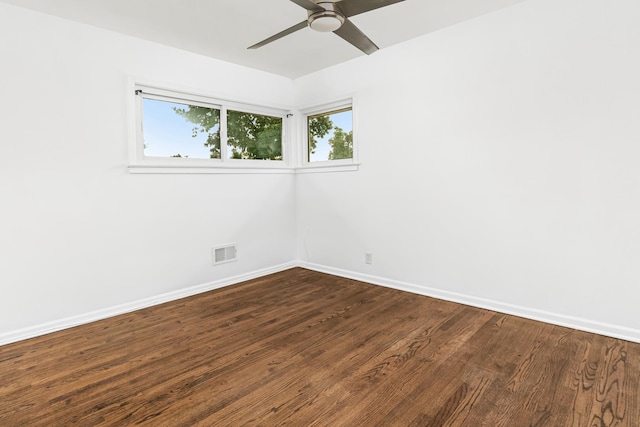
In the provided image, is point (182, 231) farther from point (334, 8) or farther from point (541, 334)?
point (541, 334)

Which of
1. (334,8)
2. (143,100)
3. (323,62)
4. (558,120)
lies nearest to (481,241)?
(558,120)

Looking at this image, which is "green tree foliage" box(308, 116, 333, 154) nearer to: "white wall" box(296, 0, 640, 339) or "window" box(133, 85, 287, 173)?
"window" box(133, 85, 287, 173)

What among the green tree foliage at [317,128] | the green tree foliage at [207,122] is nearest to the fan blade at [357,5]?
the green tree foliage at [207,122]

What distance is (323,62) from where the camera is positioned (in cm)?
383

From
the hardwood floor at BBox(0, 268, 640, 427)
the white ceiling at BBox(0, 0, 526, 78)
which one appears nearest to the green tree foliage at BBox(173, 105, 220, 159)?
the white ceiling at BBox(0, 0, 526, 78)

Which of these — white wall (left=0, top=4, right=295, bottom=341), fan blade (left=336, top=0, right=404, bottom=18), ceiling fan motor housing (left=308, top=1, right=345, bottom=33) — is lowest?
white wall (left=0, top=4, right=295, bottom=341)

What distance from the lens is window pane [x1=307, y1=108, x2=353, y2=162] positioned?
13.2ft

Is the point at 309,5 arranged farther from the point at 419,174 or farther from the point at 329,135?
the point at 329,135

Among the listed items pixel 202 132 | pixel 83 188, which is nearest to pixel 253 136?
pixel 202 132

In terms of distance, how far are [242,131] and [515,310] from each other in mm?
3293

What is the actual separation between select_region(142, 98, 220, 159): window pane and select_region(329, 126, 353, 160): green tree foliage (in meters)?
1.35

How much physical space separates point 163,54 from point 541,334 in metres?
3.91

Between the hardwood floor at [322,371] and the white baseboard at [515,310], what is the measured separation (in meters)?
0.08

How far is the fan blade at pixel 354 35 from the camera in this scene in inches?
84.4
